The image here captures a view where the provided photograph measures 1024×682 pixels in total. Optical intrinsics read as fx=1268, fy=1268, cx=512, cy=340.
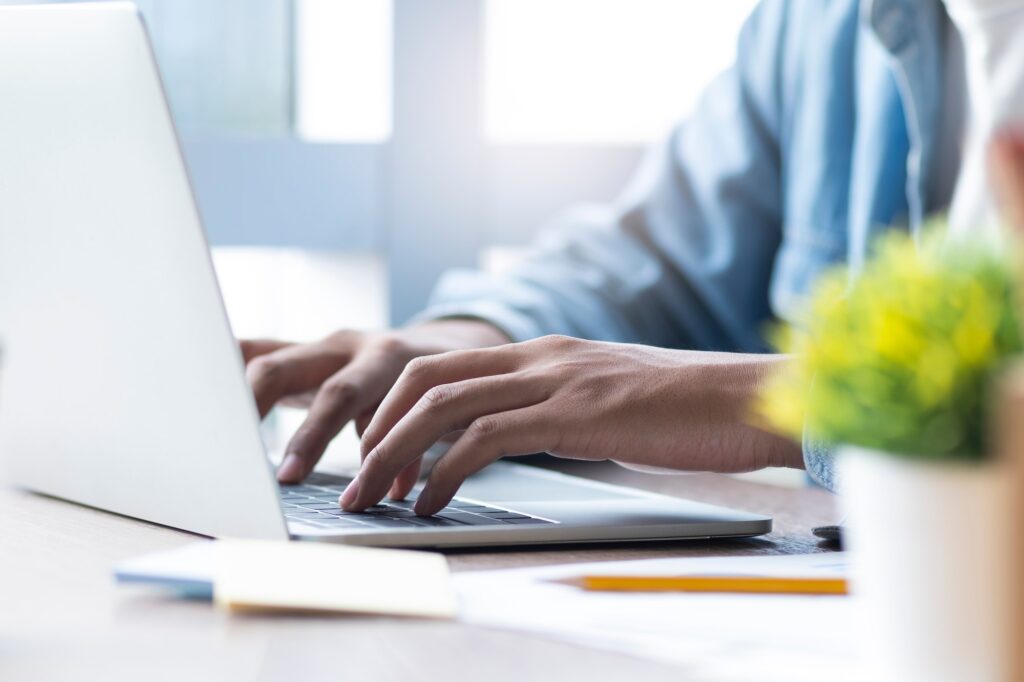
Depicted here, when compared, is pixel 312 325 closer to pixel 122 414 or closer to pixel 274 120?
pixel 274 120

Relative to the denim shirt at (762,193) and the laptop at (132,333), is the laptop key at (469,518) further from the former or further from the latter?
the denim shirt at (762,193)

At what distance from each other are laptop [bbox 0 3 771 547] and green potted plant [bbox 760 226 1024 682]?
240 millimetres

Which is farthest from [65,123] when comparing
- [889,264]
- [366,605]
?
[889,264]

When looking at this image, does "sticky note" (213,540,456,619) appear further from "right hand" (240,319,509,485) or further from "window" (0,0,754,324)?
"window" (0,0,754,324)

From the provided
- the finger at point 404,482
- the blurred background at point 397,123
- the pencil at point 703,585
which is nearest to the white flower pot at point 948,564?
the pencil at point 703,585

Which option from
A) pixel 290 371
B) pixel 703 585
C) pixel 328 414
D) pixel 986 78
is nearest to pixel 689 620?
pixel 703 585

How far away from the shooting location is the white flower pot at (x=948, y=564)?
28 cm

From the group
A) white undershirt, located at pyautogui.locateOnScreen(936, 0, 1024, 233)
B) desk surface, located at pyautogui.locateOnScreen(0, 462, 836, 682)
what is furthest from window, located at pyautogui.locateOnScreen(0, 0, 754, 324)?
desk surface, located at pyautogui.locateOnScreen(0, 462, 836, 682)

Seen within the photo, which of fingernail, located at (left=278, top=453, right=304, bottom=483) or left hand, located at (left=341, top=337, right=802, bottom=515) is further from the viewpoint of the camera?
fingernail, located at (left=278, top=453, right=304, bottom=483)

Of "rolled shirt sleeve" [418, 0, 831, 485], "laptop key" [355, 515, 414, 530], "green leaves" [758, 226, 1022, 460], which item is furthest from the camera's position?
"rolled shirt sleeve" [418, 0, 831, 485]

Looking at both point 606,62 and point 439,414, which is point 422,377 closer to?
point 439,414

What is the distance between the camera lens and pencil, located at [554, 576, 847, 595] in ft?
1.45

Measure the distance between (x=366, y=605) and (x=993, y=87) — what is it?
77cm

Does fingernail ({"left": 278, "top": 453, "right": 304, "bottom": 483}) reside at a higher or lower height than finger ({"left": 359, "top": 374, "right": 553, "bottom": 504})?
lower
